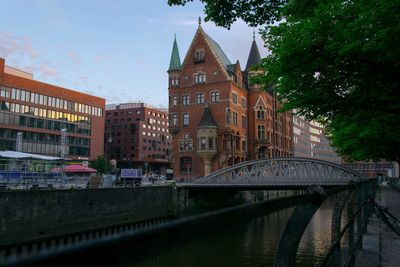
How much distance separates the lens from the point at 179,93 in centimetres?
6334

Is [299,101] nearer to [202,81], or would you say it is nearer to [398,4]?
[398,4]

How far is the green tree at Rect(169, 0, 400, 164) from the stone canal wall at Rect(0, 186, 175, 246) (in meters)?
13.5

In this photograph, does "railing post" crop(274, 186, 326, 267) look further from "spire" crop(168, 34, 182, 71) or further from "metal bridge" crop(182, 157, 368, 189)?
"spire" crop(168, 34, 182, 71)

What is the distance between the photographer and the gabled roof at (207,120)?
2264 inches

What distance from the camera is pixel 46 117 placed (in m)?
78.8

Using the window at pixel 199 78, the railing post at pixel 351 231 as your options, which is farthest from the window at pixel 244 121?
the railing post at pixel 351 231

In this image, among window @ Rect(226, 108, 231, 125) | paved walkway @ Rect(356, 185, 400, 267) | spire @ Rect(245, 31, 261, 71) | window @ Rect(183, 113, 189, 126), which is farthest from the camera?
spire @ Rect(245, 31, 261, 71)

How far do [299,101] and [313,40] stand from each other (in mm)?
3336

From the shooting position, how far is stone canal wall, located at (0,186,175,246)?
20.0 m

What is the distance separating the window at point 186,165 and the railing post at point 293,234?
5710 centimetres

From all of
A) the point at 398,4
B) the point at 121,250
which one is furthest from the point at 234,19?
the point at 121,250

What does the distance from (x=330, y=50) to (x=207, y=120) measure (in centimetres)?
4624

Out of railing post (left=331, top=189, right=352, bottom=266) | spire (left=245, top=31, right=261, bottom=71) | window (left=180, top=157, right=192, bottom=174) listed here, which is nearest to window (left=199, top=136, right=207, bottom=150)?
window (left=180, top=157, right=192, bottom=174)

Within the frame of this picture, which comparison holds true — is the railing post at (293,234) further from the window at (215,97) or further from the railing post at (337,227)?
the window at (215,97)
